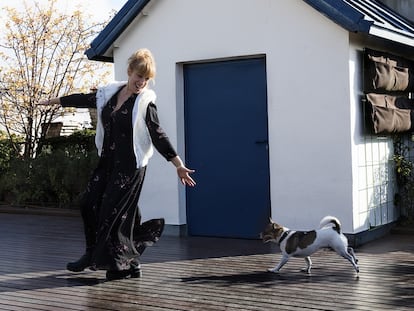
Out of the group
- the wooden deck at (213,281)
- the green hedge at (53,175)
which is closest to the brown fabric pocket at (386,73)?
the wooden deck at (213,281)

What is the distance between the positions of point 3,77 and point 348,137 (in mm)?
8427

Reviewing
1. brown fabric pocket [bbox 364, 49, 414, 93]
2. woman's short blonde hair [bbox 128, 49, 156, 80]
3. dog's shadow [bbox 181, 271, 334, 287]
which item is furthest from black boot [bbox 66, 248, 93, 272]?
brown fabric pocket [bbox 364, 49, 414, 93]

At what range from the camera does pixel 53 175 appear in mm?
11281

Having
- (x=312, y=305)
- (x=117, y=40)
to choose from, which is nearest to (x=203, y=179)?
(x=117, y=40)

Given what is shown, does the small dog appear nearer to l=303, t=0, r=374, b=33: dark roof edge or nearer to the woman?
the woman

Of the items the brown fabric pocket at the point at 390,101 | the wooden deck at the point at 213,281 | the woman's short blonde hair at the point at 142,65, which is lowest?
the wooden deck at the point at 213,281

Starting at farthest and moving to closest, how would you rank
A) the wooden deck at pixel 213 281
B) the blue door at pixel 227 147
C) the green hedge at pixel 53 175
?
the green hedge at pixel 53 175 < the blue door at pixel 227 147 < the wooden deck at pixel 213 281

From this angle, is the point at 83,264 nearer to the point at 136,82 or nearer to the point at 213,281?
the point at 213,281

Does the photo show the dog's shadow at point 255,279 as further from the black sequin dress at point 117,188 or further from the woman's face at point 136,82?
the woman's face at point 136,82

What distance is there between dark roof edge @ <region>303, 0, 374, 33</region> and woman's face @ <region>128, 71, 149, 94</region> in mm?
2373

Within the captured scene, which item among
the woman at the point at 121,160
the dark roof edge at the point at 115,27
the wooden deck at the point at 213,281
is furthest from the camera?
the dark roof edge at the point at 115,27

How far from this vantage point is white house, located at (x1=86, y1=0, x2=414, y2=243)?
7348 mm

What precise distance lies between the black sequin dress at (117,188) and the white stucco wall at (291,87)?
2163 millimetres

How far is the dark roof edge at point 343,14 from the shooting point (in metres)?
6.98
